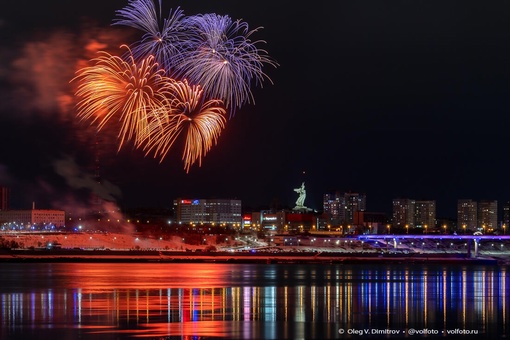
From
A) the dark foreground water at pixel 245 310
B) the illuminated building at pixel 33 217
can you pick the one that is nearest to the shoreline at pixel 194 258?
the dark foreground water at pixel 245 310

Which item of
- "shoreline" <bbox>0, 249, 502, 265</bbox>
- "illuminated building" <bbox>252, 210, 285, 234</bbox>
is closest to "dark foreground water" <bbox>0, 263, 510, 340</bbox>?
"shoreline" <bbox>0, 249, 502, 265</bbox>

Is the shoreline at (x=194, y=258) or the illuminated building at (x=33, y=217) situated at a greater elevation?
the illuminated building at (x=33, y=217)

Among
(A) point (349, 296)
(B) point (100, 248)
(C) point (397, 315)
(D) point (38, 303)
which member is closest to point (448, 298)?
(A) point (349, 296)

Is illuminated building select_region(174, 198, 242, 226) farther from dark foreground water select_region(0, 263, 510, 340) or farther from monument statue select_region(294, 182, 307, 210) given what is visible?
dark foreground water select_region(0, 263, 510, 340)

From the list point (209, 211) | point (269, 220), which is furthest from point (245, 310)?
point (269, 220)

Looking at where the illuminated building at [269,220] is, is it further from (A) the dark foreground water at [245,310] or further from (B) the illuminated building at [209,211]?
(A) the dark foreground water at [245,310]

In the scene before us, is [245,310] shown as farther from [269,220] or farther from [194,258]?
[269,220]
